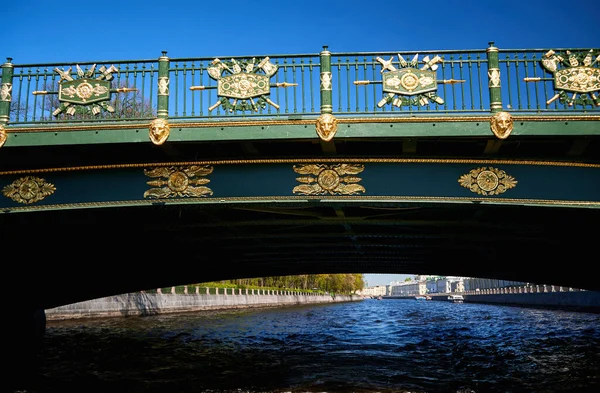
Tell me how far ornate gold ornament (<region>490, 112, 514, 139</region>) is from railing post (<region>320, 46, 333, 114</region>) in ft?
11.0

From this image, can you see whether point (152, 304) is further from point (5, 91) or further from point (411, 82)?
point (411, 82)

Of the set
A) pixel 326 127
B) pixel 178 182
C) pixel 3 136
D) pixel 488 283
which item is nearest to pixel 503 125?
pixel 326 127

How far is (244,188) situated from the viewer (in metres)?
11.5

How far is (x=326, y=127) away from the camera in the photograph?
10.6 m

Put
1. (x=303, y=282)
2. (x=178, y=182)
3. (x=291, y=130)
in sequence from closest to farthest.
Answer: (x=291, y=130), (x=178, y=182), (x=303, y=282)

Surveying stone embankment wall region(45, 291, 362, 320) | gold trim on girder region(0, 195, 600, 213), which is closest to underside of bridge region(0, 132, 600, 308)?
gold trim on girder region(0, 195, 600, 213)

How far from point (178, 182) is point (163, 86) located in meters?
2.20

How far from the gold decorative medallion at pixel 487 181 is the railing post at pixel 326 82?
10.8 feet

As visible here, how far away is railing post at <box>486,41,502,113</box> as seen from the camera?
1093 cm

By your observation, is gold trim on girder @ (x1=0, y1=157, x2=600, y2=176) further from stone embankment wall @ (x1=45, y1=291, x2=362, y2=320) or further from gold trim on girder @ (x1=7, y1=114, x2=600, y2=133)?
stone embankment wall @ (x1=45, y1=291, x2=362, y2=320)

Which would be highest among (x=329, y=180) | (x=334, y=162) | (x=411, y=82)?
(x=411, y=82)

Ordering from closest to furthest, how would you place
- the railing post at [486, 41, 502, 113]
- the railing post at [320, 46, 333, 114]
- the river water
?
the railing post at [486, 41, 502, 113] → the railing post at [320, 46, 333, 114] → the river water

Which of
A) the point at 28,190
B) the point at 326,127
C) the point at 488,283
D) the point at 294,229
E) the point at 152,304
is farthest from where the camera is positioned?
the point at 488,283

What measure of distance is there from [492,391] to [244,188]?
712cm
